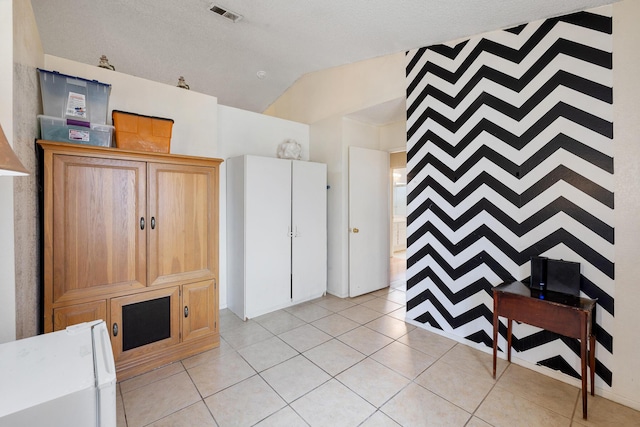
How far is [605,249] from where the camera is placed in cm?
198

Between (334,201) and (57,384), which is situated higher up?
(334,201)

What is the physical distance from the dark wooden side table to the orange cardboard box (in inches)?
120

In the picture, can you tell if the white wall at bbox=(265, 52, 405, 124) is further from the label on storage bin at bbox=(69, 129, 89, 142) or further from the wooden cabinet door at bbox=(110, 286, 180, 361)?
the wooden cabinet door at bbox=(110, 286, 180, 361)

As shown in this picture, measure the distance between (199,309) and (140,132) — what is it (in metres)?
1.63

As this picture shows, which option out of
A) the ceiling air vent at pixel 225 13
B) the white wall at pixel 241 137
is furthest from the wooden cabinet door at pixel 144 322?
the ceiling air vent at pixel 225 13

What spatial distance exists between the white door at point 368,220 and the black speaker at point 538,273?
6.89 ft

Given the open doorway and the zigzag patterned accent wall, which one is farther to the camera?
the open doorway

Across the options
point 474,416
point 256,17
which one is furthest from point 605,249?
point 256,17

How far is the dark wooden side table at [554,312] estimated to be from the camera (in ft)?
5.88

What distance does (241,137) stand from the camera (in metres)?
3.78

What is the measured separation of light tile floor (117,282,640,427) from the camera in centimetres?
180

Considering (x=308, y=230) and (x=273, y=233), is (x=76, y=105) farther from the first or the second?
(x=308, y=230)

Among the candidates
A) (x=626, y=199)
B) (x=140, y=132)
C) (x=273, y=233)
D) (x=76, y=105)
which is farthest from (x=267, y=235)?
(x=626, y=199)

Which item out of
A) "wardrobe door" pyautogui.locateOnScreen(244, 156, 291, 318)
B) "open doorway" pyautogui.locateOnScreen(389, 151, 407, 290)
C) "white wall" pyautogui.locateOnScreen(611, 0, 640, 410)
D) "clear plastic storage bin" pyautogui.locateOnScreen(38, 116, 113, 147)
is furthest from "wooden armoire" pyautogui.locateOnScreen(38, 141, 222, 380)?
"open doorway" pyautogui.locateOnScreen(389, 151, 407, 290)
